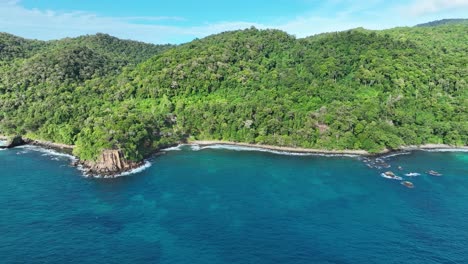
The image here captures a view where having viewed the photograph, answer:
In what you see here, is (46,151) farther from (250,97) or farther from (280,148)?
(280,148)

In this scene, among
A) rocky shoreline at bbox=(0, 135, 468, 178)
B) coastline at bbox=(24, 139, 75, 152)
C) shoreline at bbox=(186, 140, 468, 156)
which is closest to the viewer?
rocky shoreline at bbox=(0, 135, 468, 178)

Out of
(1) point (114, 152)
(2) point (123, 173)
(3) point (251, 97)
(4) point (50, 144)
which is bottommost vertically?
(2) point (123, 173)

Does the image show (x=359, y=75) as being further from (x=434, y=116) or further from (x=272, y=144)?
(x=272, y=144)

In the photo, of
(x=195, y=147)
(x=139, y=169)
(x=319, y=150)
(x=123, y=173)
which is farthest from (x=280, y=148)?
(x=123, y=173)

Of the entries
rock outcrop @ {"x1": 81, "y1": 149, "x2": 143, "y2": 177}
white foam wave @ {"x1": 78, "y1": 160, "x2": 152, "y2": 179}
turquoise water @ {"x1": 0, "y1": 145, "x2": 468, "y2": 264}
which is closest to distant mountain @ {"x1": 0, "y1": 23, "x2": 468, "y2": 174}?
rock outcrop @ {"x1": 81, "y1": 149, "x2": 143, "y2": 177}

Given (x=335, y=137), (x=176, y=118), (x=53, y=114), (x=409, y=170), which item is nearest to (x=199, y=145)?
(x=176, y=118)

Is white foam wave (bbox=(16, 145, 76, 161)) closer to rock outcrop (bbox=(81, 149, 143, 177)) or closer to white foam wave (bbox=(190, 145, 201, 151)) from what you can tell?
rock outcrop (bbox=(81, 149, 143, 177))

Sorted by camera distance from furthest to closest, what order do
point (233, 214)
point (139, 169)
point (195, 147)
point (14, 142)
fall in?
point (195, 147) < point (14, 142) < point (139, 169) < point (233, 214)

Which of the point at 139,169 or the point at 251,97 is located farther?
the point at 251,97
